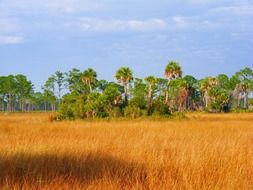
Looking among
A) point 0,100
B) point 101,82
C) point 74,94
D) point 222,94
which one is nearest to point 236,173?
point 74,94

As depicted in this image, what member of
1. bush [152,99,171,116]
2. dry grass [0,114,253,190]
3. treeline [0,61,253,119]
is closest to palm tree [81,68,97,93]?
treeline [0,61,253,119]

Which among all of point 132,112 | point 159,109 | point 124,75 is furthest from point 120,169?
point 124,75

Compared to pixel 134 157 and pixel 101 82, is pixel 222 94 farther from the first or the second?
pixel 134 157

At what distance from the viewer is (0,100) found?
390ft

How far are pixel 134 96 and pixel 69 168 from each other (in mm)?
86471

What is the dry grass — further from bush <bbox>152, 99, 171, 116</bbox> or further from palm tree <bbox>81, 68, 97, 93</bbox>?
palm tree <bbox>81, 68, 97, 93</bbox>

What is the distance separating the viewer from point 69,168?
7.13 m

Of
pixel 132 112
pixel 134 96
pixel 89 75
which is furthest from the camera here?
pixel 134 96

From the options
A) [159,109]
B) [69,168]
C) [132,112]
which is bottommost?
[69,168]

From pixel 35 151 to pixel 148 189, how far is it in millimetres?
3569

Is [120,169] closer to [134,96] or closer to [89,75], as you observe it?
[89,75]

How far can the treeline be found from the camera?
38344mm

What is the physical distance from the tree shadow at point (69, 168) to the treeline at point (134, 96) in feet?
96.9

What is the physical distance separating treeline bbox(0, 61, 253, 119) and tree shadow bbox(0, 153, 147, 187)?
96.9ft
